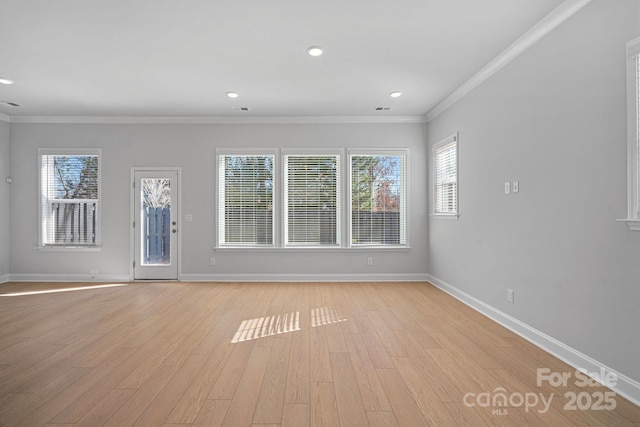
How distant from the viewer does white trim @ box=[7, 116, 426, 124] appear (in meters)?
6.16

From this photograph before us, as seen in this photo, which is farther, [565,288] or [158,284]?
[158,284]

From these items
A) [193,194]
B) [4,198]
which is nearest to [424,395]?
[193,194]

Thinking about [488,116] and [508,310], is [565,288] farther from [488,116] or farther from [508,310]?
[488,116]

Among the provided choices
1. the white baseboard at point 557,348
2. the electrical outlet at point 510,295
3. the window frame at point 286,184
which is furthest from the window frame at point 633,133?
the window frame at point 286,184

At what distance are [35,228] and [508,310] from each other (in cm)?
756

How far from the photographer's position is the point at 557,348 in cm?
296

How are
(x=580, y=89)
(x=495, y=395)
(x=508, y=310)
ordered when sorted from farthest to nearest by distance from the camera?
(x=508, y=310), (x=580, y=89), (x=495, y=395)

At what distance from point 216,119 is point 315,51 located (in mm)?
3136

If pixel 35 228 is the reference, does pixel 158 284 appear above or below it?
below

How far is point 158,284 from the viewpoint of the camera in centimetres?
595

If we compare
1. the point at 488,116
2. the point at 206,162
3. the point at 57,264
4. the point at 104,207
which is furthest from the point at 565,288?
the point at 57,264

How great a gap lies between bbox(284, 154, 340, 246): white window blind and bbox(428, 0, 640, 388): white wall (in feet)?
8.31

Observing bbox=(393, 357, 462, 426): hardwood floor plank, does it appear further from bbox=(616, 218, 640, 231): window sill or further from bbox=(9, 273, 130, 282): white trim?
bbox=(9, 273, 130, 282): white trim

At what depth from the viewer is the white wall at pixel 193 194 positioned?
6.17 meters
